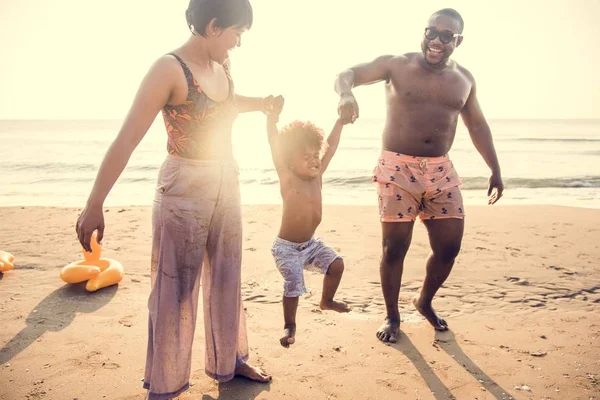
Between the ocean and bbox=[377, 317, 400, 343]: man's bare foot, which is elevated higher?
the ocean

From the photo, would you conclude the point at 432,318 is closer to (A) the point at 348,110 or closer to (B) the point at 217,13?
(A) the point at 348,110

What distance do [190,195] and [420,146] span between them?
2155mm

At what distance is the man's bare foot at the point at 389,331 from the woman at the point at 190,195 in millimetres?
1490

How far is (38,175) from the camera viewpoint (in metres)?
19.3

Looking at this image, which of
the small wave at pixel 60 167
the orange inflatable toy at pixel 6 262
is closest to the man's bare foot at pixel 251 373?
the orange inflatable toy at pixel 6 262

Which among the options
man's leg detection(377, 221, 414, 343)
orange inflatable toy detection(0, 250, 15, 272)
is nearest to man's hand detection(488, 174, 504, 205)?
man's leg detection(377, 221, 414, 343)

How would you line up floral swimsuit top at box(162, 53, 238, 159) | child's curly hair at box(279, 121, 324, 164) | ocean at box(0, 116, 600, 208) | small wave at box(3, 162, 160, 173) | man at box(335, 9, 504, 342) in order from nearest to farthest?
floral swimsuit top at box(162, 53, 238, 159)
child's curly hair at box(279, 121, 324, 164)
man at box(335, 9, 504, 342)
ocean at box(0, 116, 600, 208)
small wave at box(3, 162, 160, 173)

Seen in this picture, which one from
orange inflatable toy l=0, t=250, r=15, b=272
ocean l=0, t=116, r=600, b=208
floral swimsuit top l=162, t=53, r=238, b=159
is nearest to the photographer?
floral swimsuit top l=162, t=53, r=238, b=159

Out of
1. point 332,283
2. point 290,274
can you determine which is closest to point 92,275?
point 290,274

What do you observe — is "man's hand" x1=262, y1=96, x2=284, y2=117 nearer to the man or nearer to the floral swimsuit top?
the floral swimsuit top

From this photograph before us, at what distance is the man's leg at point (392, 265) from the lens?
4.11m

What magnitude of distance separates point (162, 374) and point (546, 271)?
489cm

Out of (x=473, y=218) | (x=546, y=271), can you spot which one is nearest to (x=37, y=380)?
(x=546, y=271)

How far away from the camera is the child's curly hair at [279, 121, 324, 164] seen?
3.38 meters
